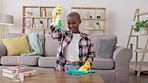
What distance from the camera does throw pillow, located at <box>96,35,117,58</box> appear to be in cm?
325

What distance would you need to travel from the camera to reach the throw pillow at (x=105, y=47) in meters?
3.25

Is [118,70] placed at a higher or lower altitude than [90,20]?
lower

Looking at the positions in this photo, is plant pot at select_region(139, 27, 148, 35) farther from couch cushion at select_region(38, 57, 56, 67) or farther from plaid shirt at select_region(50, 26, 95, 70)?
plaid shirt at select_region(50, 26, 95, 70)

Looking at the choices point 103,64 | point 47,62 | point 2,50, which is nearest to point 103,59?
point 103,64

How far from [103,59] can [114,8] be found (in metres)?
3.04

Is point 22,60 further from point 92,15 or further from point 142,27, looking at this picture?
point 92,15

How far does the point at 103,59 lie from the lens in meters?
3.06

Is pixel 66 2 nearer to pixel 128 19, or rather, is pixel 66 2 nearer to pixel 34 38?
pixel 128 19

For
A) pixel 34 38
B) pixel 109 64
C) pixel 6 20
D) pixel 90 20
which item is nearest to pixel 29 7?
pixel 6 20

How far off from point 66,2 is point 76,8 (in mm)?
350

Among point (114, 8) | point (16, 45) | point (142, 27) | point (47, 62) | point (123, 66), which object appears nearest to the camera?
point (123, 66)

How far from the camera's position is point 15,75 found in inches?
59.3

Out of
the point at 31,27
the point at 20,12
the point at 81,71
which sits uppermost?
the point at 20,12

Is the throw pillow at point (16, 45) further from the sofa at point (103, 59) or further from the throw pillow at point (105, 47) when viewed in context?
the throw pillow at point (105, 47)
